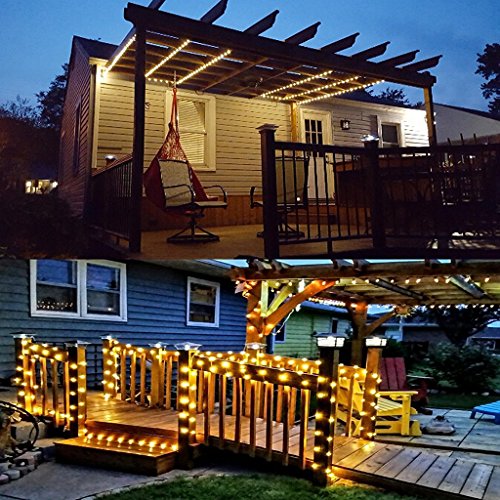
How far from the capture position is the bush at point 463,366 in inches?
274

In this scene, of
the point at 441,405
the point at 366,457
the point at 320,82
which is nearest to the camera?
the point at 320,82

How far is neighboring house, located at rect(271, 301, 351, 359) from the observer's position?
26.9 feet

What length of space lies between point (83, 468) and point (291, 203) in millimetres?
2036

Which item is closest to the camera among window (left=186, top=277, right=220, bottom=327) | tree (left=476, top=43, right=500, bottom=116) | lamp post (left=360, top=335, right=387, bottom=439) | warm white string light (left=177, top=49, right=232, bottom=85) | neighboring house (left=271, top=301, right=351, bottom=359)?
tree (left=476, top=43, right=500, bottom=116)

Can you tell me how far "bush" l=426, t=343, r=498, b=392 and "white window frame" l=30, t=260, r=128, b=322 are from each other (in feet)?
11.8

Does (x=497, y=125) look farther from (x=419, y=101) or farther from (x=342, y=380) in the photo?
(x=342, y=380)

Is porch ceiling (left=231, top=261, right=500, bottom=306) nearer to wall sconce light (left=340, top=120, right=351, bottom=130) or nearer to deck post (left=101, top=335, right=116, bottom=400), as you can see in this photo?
wall sconce light (left=340, top=120, right=351, bottom=130)

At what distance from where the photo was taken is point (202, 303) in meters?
6.81

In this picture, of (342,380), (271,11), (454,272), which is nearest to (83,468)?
(342,380)

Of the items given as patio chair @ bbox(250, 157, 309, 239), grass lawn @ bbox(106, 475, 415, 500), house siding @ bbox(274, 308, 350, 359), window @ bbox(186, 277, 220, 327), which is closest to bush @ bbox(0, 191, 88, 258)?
patio chair @ bbox(250, 157, 309, 239)

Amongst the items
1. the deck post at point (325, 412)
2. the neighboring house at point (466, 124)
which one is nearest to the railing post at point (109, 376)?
the deck post at point (325, 412)

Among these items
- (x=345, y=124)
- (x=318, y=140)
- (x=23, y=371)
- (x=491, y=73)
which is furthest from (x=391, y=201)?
(x=23, y=371)

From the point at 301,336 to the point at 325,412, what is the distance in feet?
17.0

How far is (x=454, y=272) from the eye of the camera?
12.5 ft
